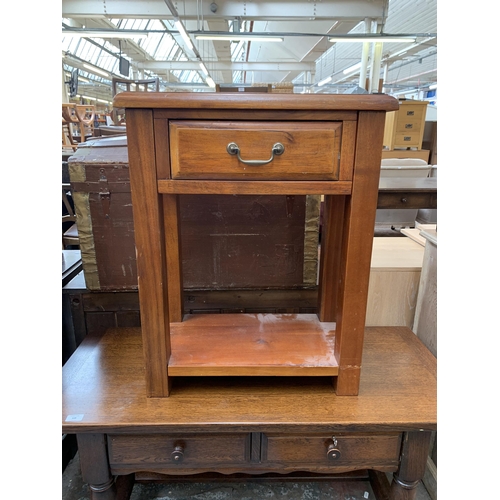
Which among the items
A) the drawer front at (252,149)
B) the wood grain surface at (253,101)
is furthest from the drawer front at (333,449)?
the wood grain surface at (253,101)

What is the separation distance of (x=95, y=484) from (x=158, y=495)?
16.8 inches

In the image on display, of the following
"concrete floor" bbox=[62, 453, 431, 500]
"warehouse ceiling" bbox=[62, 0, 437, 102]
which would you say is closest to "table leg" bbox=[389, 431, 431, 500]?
"concrete floor" bbox=[62, 453, 431, 500]

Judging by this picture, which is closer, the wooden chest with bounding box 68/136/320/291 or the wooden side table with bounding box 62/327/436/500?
the wooden side table with bounding box 62/327/436/500

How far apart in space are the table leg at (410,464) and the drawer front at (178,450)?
395mm

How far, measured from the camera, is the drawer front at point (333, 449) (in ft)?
2.96

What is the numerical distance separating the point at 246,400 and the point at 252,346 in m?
0.14

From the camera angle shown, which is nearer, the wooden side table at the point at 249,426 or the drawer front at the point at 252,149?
the drawer front at the point at 252,149

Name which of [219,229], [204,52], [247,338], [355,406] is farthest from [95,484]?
[204,52]

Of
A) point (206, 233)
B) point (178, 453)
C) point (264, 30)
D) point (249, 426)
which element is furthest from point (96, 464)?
point (264, 30)

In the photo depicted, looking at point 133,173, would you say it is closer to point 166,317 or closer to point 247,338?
point 166,317

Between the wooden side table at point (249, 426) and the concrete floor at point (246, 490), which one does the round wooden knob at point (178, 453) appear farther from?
the concrete floor at point (246, 490)

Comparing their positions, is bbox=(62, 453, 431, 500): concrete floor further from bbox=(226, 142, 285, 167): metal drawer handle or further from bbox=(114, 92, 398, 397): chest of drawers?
bbox=(226, 142, 285, 167): metal drawer handle

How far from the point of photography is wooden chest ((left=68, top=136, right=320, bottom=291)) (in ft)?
3.89

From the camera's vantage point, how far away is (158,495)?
1253 millimetres
